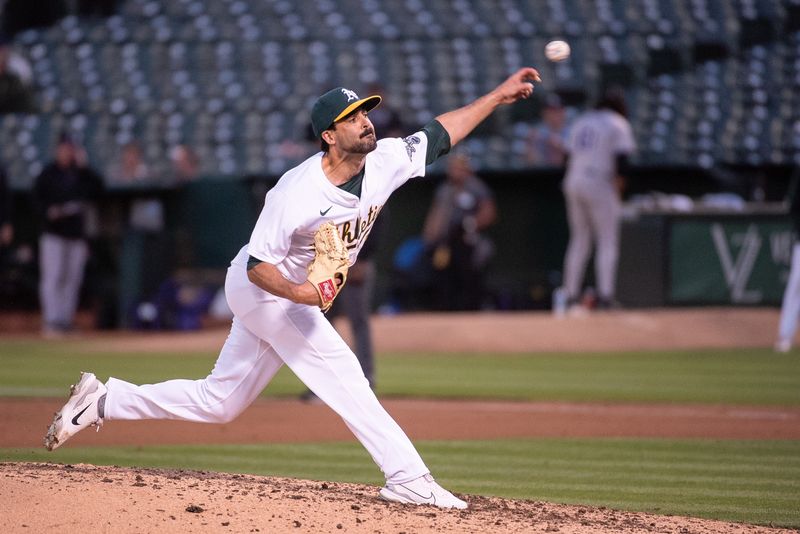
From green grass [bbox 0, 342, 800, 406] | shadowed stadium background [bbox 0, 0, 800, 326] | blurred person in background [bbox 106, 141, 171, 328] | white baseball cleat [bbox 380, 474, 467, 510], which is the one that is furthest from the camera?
shadowed stadium background [bbox 0, 0, 800, 326]

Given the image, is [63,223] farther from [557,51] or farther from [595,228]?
[557,51]

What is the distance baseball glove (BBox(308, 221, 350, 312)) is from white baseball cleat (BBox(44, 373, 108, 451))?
129 centimetres

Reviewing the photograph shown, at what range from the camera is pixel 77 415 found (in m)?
5.76

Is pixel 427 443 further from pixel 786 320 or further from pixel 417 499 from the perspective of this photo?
pixel 786 320

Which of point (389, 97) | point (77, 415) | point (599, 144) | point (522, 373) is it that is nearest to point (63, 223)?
point (389, 97)

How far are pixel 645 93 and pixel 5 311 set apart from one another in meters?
9.44

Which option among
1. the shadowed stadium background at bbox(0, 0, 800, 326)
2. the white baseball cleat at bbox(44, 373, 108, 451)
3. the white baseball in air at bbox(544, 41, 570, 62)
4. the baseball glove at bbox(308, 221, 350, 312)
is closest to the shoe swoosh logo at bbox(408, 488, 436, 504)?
the baseball glove at bbox(308, 221, 350, 312)

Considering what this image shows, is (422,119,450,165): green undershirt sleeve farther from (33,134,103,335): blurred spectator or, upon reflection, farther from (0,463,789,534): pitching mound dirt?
(33,134,103,335): blurred spectator

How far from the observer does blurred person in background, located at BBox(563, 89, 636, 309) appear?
14305 millimetres

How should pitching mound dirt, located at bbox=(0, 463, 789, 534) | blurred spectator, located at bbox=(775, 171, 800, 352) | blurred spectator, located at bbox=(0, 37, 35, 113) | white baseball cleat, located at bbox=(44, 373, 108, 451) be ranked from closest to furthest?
1. pitching mound dirt, located at bbox=(0, 463, 789, 534)
2. white baseball cleat, located at bbox=(44, 373, 108, 451)
3. blurred spectator, located at bbox=(775, 171, 800, 352)
4. blurred spectator, located at bbox=(0, 37, 35, 113)

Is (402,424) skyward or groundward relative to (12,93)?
groundward

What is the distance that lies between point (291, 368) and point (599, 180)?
9.43m

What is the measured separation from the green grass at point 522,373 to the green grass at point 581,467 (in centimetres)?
255

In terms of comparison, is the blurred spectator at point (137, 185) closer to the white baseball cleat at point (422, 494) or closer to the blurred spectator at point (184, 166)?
the blurred spectator at point (184, 166)
